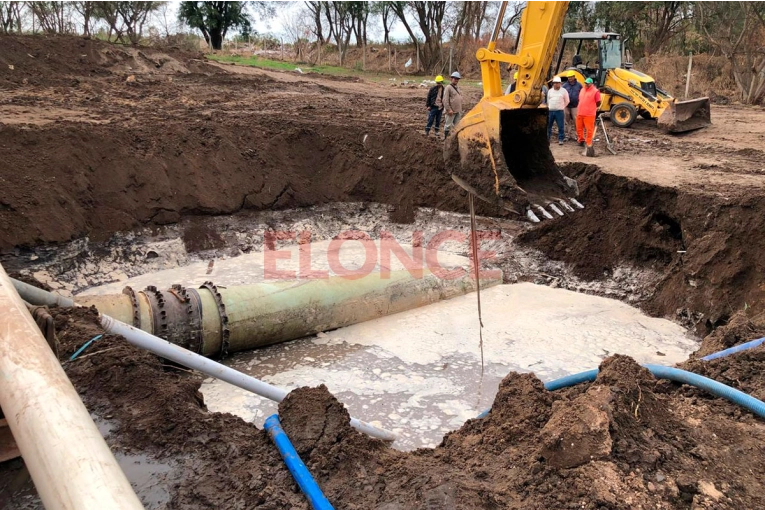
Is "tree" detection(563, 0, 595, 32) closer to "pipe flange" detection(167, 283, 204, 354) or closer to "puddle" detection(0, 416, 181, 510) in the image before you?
"pipe flange" detection(167, 283, 204, 354)

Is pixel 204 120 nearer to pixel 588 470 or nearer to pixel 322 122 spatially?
pixel 322 122

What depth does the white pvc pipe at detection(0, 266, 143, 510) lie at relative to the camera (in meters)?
1.98

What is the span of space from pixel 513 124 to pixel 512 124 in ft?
0.05

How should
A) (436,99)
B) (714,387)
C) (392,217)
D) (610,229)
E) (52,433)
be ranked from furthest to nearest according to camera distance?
(436,99) → (392,217) → (610,229) → (714,387) → (52,433)

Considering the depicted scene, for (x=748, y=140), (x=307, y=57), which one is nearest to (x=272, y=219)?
(x=748, y=140)

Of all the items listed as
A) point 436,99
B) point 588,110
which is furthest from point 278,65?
point 588,110

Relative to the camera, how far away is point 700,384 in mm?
3594

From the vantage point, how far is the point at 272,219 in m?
10.5

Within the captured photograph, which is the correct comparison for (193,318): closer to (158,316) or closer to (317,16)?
(158,316)

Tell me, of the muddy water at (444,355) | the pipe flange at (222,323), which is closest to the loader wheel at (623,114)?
the muddy water at (444,355)

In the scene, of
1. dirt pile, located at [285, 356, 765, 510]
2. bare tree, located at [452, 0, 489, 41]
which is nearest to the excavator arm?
dirt pile, located at [285, 356, 765, 510]

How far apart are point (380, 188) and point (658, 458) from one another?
345 inches

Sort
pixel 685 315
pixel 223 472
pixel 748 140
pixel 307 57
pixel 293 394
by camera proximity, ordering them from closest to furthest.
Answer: pixel 223 472 < pixel 293 394 < pixel 685 315 < pixel 748 140 < pixel 307 57

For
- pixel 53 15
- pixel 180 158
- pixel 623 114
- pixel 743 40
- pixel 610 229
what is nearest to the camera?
pixel 610 229
